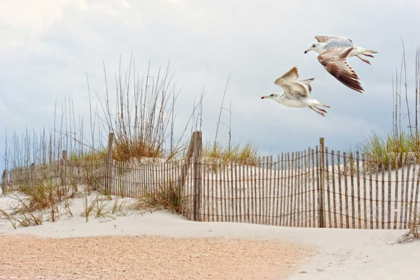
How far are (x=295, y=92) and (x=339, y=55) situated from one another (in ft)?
3.38

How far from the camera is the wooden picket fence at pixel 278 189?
18.5 ft

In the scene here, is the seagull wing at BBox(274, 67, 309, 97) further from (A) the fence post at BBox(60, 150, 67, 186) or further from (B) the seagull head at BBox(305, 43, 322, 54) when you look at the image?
(A) the fence post at BBox(60, 150, 67, 186)

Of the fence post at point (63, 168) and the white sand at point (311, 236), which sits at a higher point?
the fence post at point (63, 168)

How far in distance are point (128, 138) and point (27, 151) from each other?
3089 mm

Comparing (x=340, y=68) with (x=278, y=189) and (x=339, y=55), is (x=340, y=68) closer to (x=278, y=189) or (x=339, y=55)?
(x=339, y=55)

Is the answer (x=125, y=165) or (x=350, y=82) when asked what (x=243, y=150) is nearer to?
(x=125, y=165)

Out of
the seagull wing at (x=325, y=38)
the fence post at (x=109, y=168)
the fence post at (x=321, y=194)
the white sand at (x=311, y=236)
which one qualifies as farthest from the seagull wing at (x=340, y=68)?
the fence post at (x=109, y=168)

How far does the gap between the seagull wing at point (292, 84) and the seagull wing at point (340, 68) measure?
0.66 metres

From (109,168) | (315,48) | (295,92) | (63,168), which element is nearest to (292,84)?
(295,92)

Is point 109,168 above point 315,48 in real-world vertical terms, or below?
below

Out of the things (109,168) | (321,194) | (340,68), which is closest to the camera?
(340,68)

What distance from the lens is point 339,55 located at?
5.15m

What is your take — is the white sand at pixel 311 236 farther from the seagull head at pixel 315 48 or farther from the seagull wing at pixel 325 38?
the seagull wing at pixel 325 38

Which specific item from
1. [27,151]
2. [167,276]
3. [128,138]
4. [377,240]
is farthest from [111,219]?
[27,151]
